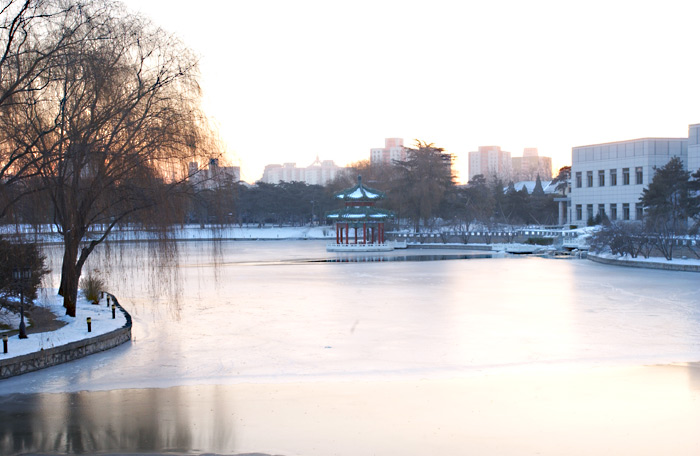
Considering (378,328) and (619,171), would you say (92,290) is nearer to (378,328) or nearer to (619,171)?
(378,328)

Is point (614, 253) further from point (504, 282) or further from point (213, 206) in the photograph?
point (213, 206)

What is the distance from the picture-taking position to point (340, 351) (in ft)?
36.3

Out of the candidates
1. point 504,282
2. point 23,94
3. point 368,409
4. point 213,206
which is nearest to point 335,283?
point 504,282

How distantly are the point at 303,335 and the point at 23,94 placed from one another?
5988mm

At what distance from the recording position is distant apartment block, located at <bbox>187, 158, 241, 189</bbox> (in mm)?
12867

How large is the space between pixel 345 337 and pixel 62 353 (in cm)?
459

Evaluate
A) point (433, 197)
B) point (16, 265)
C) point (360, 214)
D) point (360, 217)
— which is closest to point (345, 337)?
point (16, 265)

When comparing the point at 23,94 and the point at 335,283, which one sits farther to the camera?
the point at 335,283

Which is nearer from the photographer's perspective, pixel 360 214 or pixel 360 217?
pixel 360 217

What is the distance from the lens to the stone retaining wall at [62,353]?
9.38 meters

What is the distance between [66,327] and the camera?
38.2 feet

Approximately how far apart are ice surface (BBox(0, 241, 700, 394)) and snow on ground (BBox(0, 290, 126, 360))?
1.50 ft

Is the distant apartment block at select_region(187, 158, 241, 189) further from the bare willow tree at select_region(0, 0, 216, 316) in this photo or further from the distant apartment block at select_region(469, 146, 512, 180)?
the distant apartment block at select_region(469, 146, 512, 180)

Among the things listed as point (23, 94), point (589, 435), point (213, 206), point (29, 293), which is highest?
point (23, 94)
